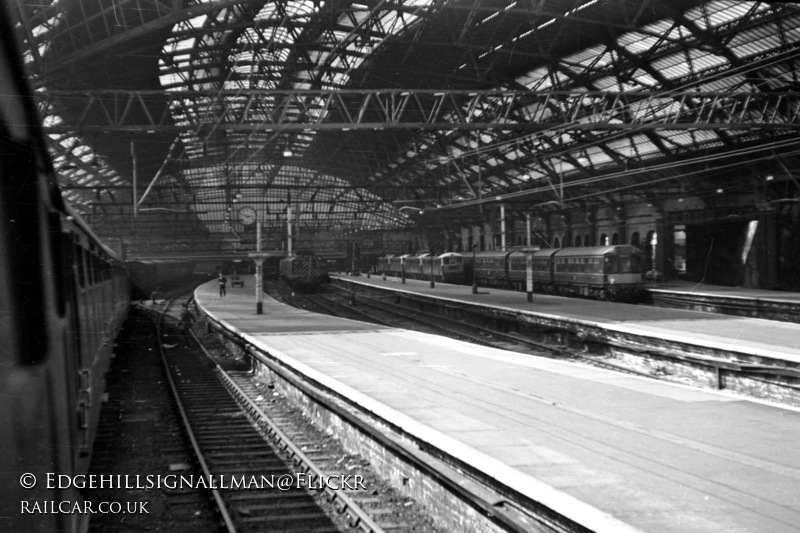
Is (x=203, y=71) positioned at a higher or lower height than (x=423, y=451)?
higher

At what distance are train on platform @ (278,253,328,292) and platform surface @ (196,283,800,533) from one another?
2936cm

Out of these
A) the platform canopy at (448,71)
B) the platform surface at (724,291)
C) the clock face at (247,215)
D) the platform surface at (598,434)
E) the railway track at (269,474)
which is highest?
the platform canopy at (448,71)

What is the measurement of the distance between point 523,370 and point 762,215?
77.5 ft

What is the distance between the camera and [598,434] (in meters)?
7.89

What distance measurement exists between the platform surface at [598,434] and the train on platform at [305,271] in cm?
2936

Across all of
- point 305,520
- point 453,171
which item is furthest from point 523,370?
point 453,171

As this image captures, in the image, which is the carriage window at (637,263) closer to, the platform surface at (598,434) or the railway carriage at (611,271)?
the railway carriage at (611,271)

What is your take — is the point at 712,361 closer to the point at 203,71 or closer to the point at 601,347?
the point at 601,347

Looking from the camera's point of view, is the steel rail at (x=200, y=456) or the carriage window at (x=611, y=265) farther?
the carriage window at (x=611, y=265)

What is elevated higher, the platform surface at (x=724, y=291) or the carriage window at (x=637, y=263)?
the carriage window at (x=637, y=263)

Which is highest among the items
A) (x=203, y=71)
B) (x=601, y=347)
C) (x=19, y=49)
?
(x=203, y=71)

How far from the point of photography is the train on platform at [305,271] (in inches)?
1750

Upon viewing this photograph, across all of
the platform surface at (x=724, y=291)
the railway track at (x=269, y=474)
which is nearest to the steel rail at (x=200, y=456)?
the railway track at (x=269, y=474)

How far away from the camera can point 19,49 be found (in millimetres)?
1852
